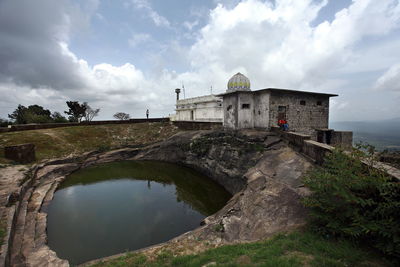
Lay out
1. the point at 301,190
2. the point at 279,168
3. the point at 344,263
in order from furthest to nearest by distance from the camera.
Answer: the point at 279,168
the point at 301,190
the point at 344,263

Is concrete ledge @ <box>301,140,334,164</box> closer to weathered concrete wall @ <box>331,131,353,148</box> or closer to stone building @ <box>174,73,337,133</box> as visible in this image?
stone building @ <box>174,73,337,133</box>

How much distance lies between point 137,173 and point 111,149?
31.7 ft

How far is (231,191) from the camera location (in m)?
17.2

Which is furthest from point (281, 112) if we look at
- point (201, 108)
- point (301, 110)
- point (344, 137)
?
→ point (201, 108)

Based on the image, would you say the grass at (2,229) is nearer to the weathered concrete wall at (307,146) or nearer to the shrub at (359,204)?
the shrub at (359,204)

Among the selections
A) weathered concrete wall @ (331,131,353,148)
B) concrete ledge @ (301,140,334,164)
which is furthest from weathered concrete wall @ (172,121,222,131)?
concrete ledge @ (301,140,334,164)

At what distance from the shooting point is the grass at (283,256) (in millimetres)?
4559

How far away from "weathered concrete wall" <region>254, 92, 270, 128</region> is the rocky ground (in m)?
1.75

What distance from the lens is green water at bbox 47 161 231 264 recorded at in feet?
33.0

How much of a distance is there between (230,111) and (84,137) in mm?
24623

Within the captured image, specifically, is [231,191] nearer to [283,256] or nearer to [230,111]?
[230,111]

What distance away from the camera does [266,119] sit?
19.0 metres

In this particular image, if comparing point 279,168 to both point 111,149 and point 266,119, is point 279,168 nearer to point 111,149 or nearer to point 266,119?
point 266,119

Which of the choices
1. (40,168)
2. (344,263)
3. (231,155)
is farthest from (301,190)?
(40,168)
